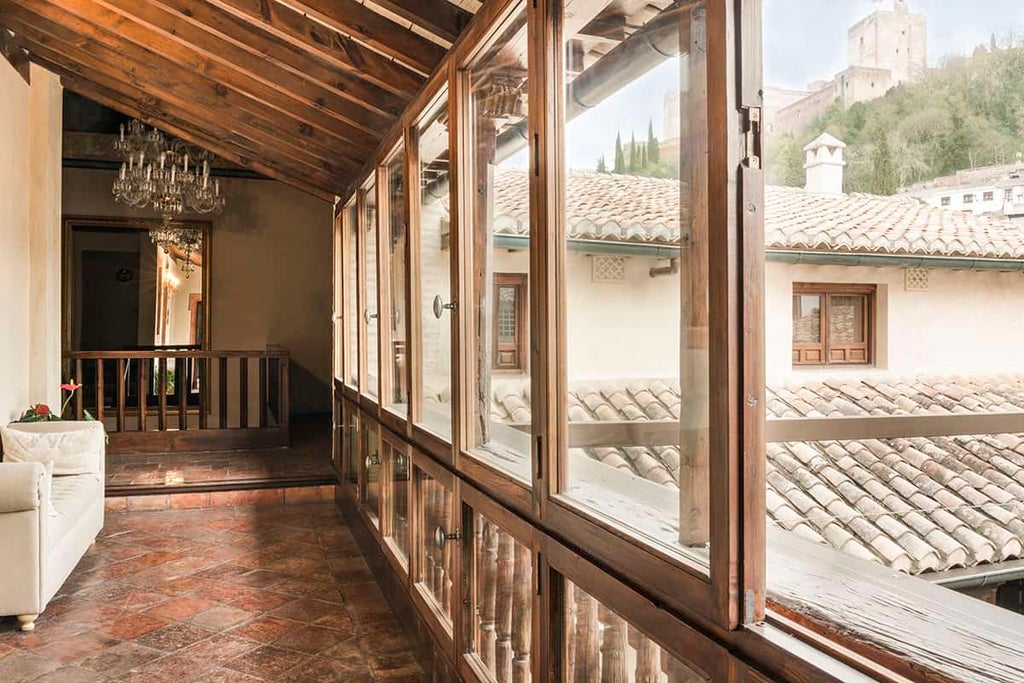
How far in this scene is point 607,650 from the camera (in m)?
1.76

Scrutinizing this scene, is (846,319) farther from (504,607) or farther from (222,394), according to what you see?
(222,394)

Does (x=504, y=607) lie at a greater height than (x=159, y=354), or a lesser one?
lesser

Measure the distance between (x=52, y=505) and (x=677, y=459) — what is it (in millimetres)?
3999

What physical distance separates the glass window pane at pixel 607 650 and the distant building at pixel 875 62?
94 centimetres

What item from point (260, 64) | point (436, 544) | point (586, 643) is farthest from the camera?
point (260, 64)

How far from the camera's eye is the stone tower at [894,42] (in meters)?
0.89

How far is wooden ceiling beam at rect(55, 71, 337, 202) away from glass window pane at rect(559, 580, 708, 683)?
537cm

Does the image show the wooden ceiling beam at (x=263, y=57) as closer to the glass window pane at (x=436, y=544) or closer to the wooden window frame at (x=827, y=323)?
the glass window pane at (x=436, y=544)

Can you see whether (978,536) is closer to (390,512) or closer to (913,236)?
(913,236)

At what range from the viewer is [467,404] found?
9.18ft

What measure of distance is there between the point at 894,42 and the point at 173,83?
213 inches

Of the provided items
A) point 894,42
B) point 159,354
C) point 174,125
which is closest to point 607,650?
point 894,42

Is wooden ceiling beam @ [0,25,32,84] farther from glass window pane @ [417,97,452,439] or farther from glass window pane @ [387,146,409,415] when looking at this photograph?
glass window pane @ [417,97,452,439]

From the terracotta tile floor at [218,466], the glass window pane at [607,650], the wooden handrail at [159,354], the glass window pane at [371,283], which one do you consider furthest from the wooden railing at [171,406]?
the glass window pane at [607,650]
